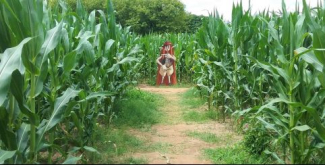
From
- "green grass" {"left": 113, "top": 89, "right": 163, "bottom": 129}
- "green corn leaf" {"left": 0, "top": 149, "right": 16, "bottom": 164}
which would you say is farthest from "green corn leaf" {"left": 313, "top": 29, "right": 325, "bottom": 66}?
"green grass" {"left": 113, "top": 89, "right": 163, "bottom": 129}

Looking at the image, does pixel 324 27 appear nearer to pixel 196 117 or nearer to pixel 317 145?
pixel 317 145

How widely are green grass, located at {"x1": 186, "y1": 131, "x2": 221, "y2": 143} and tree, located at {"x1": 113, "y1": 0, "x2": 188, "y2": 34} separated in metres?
35.7

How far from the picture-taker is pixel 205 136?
6098mm

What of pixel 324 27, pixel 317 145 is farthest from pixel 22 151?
pixel 324 27

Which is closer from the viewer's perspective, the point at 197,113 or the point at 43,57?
the point at 43,57

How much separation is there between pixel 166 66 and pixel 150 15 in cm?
2844

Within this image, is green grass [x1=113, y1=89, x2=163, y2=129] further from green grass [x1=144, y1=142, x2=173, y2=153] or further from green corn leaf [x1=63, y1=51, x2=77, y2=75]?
green corn leaf [x1=63, y1=51, x2=77, y2=75]

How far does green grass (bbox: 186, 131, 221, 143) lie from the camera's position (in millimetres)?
5887

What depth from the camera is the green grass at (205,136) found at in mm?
5887

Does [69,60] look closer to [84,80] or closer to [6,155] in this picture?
[84,80]

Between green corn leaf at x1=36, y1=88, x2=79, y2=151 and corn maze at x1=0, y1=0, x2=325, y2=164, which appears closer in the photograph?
corn maze at x1=0, y1=0, x2=325, y2=164

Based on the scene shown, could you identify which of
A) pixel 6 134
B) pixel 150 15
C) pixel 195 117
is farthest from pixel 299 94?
pixel 150 15

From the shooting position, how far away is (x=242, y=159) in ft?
14.4

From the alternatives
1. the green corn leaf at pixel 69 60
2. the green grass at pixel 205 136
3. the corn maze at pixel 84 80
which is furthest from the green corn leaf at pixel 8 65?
the green grass at pixel 205 136
